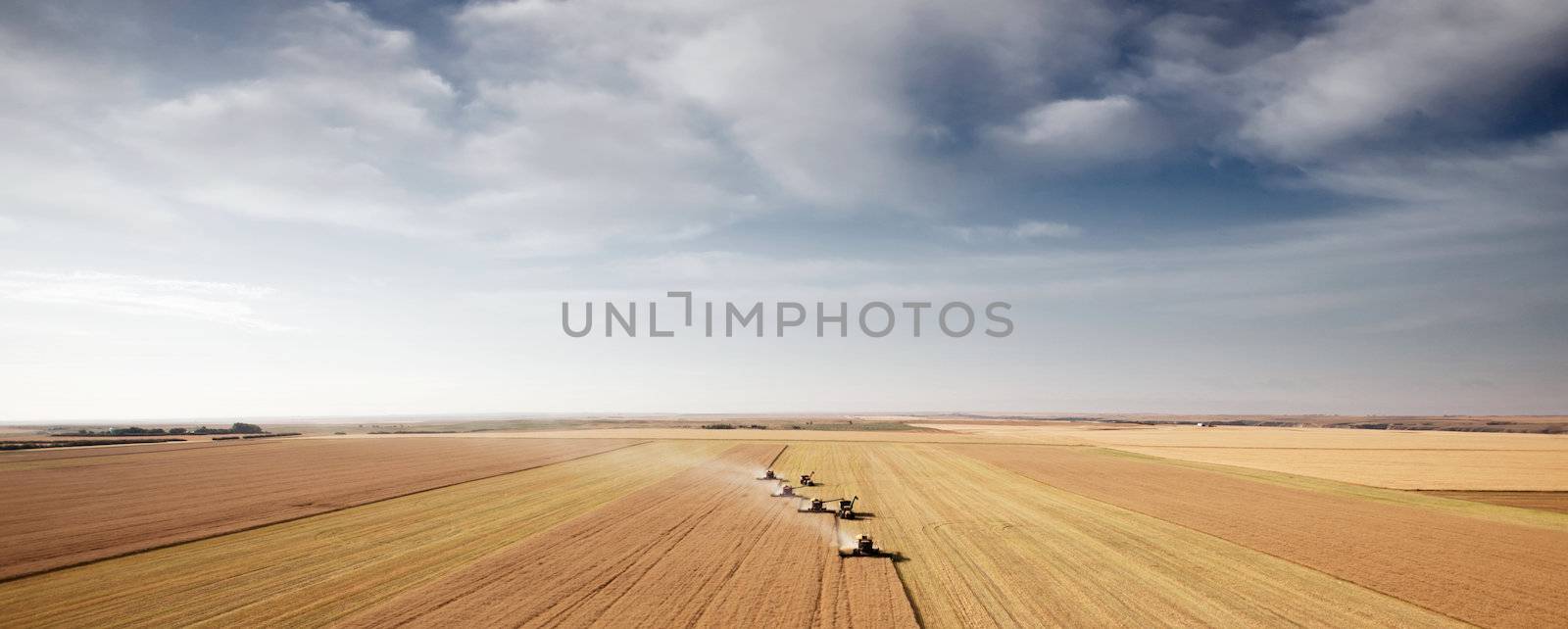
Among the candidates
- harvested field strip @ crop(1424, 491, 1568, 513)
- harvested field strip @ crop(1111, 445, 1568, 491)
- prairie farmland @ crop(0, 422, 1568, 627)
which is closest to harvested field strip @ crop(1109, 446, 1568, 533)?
prairie farmland @ crop(0, 422, 1568, 627)

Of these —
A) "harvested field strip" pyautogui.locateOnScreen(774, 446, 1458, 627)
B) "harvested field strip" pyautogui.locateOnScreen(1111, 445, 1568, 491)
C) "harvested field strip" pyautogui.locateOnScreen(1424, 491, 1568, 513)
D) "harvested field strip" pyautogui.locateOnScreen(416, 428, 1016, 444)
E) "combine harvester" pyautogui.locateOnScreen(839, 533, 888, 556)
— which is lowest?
"harvested field strip" pyautogui.locateOnScreen(416, 428, 1016, 444)

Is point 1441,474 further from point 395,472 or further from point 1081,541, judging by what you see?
point 395,472

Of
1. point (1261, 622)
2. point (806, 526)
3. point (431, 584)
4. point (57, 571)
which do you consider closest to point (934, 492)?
point (806, 526)

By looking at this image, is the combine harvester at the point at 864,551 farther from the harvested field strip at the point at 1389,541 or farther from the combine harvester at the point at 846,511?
the harvested field strip at the point at 1389,541

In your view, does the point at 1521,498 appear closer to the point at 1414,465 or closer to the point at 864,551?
the point at 1414,465

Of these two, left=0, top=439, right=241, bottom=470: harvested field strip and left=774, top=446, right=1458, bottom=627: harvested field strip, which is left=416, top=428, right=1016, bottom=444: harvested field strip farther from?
left=774, top=446, right=1458, bottom=627: harvested field strip
